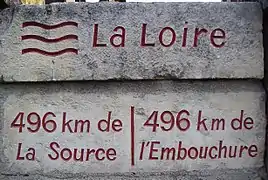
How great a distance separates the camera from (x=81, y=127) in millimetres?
2207

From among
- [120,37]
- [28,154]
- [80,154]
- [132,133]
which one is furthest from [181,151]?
[28,154]

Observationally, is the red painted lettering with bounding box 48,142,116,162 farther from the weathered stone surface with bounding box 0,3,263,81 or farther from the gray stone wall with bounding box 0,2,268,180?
the weathered stone surface with bounding box 0,3,263,81

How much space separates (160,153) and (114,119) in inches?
11.1

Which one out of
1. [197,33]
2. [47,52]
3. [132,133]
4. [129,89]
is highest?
[197,33]

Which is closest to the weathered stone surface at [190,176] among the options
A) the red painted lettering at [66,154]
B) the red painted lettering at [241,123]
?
the red painted lettering at [66,154]

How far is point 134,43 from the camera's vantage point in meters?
2.19

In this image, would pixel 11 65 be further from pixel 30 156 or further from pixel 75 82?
pixel 30 156

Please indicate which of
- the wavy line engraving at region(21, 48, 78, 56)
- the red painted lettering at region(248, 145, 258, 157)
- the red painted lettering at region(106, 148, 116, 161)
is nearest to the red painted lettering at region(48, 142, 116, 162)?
the red painted lettering at region(106, 148, 116, 161)

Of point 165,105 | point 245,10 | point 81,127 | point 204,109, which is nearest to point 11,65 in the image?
point 81,127

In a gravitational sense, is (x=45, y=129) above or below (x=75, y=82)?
below

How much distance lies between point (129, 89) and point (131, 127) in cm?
19

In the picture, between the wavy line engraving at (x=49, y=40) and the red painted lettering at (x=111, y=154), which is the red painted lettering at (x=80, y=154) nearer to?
the red painted lettering at (x=111, y=154)

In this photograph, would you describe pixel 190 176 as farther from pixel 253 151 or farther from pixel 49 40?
pixel 49 40

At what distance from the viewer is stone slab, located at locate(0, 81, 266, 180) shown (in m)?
2.21
